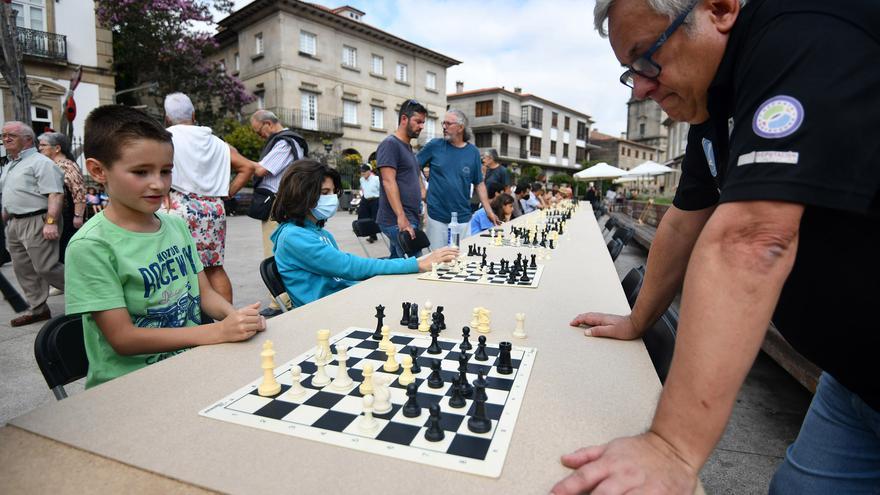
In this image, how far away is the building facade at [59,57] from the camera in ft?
46.5

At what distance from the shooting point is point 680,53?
3.16 feet

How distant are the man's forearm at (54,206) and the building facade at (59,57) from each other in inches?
502

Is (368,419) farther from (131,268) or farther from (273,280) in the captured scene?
(273,280)

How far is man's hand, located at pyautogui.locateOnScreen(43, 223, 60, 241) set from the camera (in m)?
4.09

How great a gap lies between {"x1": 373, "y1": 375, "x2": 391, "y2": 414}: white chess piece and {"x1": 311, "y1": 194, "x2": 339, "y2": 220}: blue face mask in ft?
5.56

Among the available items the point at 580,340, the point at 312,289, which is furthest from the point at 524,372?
the point at 312,289

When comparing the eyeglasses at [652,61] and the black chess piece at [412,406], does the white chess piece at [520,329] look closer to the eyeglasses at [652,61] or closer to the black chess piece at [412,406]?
the black chess piece at [412,406]

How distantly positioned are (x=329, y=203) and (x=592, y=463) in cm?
216

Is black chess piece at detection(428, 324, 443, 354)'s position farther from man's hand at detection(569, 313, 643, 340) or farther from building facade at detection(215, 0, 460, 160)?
building facade at detection(215, 0, 460, 160)

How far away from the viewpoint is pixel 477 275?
2.54m

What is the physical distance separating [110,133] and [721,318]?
1906 mm

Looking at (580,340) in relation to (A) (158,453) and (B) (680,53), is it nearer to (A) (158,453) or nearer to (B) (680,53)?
(B) (680,53)

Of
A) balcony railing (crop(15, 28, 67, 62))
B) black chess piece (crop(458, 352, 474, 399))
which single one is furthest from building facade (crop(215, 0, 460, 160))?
black chess piece (crop(458, 352, 474, 399))

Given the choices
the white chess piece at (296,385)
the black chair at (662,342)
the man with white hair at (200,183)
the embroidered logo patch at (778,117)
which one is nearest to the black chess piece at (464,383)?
the white chess piece at (296,385)
